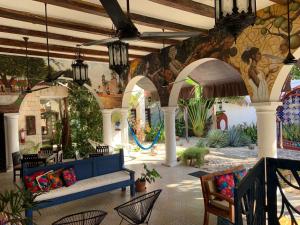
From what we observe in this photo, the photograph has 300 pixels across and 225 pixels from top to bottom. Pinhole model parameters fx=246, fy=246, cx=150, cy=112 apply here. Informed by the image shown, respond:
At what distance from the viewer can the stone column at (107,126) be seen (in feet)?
32.1

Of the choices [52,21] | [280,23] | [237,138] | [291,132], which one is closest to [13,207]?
[52,21]

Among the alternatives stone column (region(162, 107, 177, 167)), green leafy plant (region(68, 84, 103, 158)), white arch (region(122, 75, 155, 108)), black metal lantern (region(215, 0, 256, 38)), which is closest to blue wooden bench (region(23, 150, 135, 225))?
stone column (region(162, 107, 177, 167))

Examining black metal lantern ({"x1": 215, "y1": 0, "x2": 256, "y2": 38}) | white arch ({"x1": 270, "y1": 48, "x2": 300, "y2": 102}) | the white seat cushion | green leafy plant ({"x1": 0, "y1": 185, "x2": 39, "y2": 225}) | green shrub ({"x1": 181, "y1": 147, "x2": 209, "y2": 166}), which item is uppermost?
black metal lantern ({"x1": 215, "y1": 0, "x2": 256, "y2": 38})

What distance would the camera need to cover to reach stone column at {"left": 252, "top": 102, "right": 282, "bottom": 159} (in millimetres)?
4824

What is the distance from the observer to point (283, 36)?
14.3ft

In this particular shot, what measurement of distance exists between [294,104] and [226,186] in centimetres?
741

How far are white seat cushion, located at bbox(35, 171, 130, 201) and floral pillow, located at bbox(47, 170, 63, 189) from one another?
0.11 meters

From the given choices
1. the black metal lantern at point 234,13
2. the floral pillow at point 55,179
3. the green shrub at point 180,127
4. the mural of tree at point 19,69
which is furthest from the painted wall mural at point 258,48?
the green shrub at point 180,127

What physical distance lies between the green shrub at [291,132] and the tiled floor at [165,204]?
5439 mm

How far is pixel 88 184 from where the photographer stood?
4656mm

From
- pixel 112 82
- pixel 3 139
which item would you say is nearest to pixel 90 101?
pixel 112 82

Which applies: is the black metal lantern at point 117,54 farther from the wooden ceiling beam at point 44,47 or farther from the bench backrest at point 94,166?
the wooden ceiling beam at point 44,47

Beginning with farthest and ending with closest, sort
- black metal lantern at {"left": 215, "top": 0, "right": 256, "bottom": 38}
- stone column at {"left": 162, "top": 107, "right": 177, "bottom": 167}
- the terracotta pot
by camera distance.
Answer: stone column at {"left": 162, "top": 107, "right": 177, "bottom": 167}
the terracotta pot
black metal lantern at {"left": 215, "top": 0, "right": 256, "bottom": 38}

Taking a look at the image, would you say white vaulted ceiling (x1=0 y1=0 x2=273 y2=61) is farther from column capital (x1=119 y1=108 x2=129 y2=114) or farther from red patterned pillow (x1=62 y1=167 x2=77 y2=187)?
column capital (x1=119 y1=108 x2=129 y2=114)
